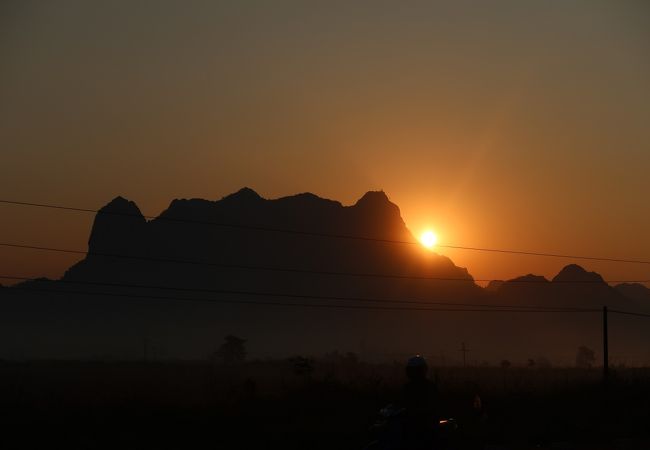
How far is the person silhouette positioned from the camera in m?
12.5

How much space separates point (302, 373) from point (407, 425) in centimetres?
2332

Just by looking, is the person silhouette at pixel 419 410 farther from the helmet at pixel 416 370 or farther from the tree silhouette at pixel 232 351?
the tree silhouette at pixel 232 351

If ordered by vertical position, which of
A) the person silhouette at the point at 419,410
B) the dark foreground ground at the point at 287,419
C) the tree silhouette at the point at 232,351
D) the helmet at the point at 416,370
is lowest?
the tree silhouette at the point at 232,351

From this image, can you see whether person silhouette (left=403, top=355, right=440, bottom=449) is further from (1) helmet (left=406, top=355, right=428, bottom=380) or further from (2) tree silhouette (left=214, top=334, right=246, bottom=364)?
(2) tree silhouette (left=214, top=334, right=246, bottom=364)

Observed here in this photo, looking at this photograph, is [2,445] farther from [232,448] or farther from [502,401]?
[502,401]

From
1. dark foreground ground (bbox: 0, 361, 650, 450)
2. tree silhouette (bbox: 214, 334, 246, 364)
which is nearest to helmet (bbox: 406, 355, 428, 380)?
dark foreground ground (bbox: 0, 361, 650, 450)

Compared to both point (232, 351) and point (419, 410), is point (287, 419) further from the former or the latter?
point (232, 351)

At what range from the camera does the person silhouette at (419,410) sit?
12.5 m

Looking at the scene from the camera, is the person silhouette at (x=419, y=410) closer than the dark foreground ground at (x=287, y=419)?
Yes

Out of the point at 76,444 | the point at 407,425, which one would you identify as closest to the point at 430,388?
the point at 407,425

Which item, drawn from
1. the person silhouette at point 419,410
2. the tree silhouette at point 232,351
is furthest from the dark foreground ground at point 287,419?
the tree silhouette at point 232,351

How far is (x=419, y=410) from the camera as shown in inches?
494

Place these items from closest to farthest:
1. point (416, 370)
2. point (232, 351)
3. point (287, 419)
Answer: point (416, 370) → point (287, 419) → point (232, 351)

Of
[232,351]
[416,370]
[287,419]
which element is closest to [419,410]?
[416,370]
